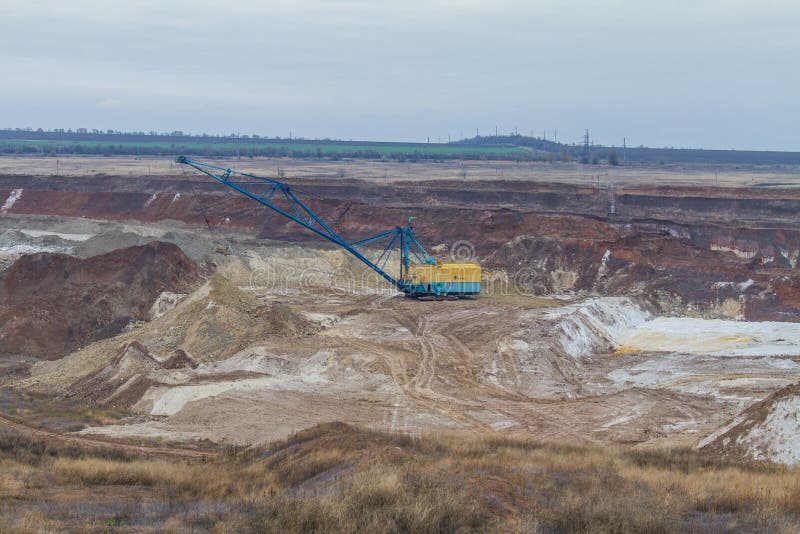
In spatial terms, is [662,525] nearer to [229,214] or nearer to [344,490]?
[344,490]

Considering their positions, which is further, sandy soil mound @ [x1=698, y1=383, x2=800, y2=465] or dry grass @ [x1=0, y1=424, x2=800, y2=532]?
sandy soil mound @ [x1=698, y1=383, x2=800, y2=465]

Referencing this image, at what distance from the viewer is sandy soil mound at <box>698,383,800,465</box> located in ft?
51.7

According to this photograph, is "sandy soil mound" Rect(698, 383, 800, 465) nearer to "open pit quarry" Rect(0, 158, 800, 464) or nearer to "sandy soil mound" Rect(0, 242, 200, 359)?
"open pit quarry" Rect(0, 158, 800, 464)

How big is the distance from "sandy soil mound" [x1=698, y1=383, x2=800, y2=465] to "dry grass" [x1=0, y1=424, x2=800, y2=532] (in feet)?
2.62

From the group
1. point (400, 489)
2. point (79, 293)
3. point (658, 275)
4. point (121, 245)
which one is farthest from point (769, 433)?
point (121, 245)

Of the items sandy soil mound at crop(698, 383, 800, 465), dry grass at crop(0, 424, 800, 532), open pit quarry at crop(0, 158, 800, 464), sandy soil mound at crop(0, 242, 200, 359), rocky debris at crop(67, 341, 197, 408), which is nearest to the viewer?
dry grass at crop(0, 424, 800, 532)

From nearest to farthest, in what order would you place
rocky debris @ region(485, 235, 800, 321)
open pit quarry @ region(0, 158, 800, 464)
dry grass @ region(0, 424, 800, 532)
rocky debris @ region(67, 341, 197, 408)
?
dry grass @ region(0, 424, 800, 532) → open pit quarry @ region(0, 158, 800, 464) → rocky debris @ region(67, 341, 197, 408) → rocky debris @ region(485, 235, 800, 321)

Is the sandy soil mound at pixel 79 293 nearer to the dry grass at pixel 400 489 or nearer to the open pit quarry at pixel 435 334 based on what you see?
the open pit quarry at pixel 435 334

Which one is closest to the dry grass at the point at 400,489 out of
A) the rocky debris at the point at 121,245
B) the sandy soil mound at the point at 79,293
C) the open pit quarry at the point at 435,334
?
the open pit quarry at the point at 435,334

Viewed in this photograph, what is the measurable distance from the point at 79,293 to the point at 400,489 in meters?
25.8

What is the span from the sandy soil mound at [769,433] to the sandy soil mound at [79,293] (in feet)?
73.5

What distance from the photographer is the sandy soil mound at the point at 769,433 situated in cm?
1575

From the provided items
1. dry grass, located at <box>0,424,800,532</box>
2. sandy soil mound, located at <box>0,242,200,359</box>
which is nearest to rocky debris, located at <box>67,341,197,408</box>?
sandy soil mound, located at <box>0,242,200,359</box>

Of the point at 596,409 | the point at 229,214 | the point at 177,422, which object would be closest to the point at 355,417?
the point at 177,422
